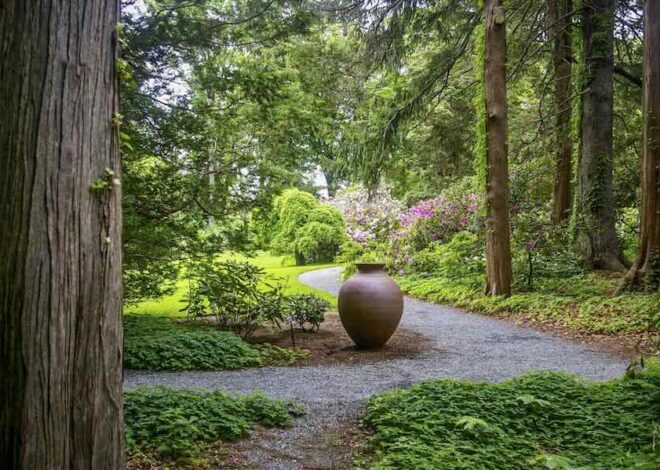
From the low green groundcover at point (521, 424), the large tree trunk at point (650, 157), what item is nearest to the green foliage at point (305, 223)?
the large tree trunk at point (650, 157)

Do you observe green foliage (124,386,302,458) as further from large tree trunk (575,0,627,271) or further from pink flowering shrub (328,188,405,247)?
pink flowering shrub (328,188,405,247)

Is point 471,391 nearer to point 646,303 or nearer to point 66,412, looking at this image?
point 66,412

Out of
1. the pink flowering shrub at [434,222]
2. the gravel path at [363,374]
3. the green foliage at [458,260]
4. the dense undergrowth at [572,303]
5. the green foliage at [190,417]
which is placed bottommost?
the gravel path at [363,374]

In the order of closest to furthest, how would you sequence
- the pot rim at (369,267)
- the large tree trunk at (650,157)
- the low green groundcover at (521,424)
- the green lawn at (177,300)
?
1. the low green groundcover at (521,424)
2. the pot rim at (369,267)
3. the large tree trunk at (650,157)
4. the green lawn at (177,300)

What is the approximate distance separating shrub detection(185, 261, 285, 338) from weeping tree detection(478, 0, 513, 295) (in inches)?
157

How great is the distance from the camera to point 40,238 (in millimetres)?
2000

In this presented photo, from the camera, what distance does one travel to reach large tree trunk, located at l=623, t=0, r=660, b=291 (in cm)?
757

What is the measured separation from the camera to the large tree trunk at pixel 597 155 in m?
9.85

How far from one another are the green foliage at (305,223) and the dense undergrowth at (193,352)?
482 inches

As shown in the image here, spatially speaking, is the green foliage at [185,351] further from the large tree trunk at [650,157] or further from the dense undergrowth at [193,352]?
the large tree trunk at [650,157]

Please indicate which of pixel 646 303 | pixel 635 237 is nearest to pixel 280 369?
pixel 646 303

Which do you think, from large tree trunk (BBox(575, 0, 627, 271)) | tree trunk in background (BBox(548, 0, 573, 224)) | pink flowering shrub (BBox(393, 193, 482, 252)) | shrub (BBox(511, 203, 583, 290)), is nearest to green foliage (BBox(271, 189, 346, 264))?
pink flowering shrub (BBox(393, 193, 482, 252))

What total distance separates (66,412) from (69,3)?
1.54m

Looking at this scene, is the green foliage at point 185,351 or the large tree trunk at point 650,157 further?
the large tree trunk at point 650,157
